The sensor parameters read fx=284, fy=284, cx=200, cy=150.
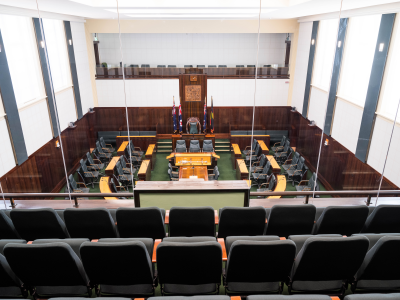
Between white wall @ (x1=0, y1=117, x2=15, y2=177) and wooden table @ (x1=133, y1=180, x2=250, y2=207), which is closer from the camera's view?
wooden table @ (x1=133, y1=180, x2=250, y2=207)

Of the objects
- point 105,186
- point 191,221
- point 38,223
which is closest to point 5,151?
point 105,186

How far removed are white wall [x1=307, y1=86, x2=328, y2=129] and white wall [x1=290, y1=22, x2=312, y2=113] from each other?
0.94 meters

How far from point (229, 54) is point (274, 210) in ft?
45.3

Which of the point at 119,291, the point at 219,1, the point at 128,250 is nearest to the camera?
the point at 128,250

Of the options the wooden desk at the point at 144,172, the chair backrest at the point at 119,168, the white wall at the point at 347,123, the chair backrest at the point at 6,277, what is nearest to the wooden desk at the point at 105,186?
the chair backrest at the point at 119,168

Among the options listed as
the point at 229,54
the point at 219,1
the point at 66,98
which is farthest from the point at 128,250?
the point at 229,54

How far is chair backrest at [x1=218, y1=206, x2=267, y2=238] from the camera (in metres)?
3.46

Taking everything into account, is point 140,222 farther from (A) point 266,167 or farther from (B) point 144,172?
(A) point 266,167

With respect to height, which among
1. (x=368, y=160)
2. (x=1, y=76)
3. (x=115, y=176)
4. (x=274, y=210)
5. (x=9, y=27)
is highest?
(x=9, y=27)

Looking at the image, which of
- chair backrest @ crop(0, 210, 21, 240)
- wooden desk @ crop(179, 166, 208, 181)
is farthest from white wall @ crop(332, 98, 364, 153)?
chair backrest @ crop(0, 210, 21, 240)

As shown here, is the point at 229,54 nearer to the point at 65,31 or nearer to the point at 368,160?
the point at 65,31

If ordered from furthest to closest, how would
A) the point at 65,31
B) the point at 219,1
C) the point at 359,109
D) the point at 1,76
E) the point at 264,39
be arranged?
the point at 264,39, the point at 65,31, the point at 359,109, the point at 1,76, the point at 219,1

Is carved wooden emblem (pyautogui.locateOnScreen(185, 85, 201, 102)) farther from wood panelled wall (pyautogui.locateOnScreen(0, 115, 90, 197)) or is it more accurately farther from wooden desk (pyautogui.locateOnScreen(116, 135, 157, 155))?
wood panelled wall (pyautogui.locateOnScreen(0, 115, 90, 197))

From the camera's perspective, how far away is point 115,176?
9.60m
